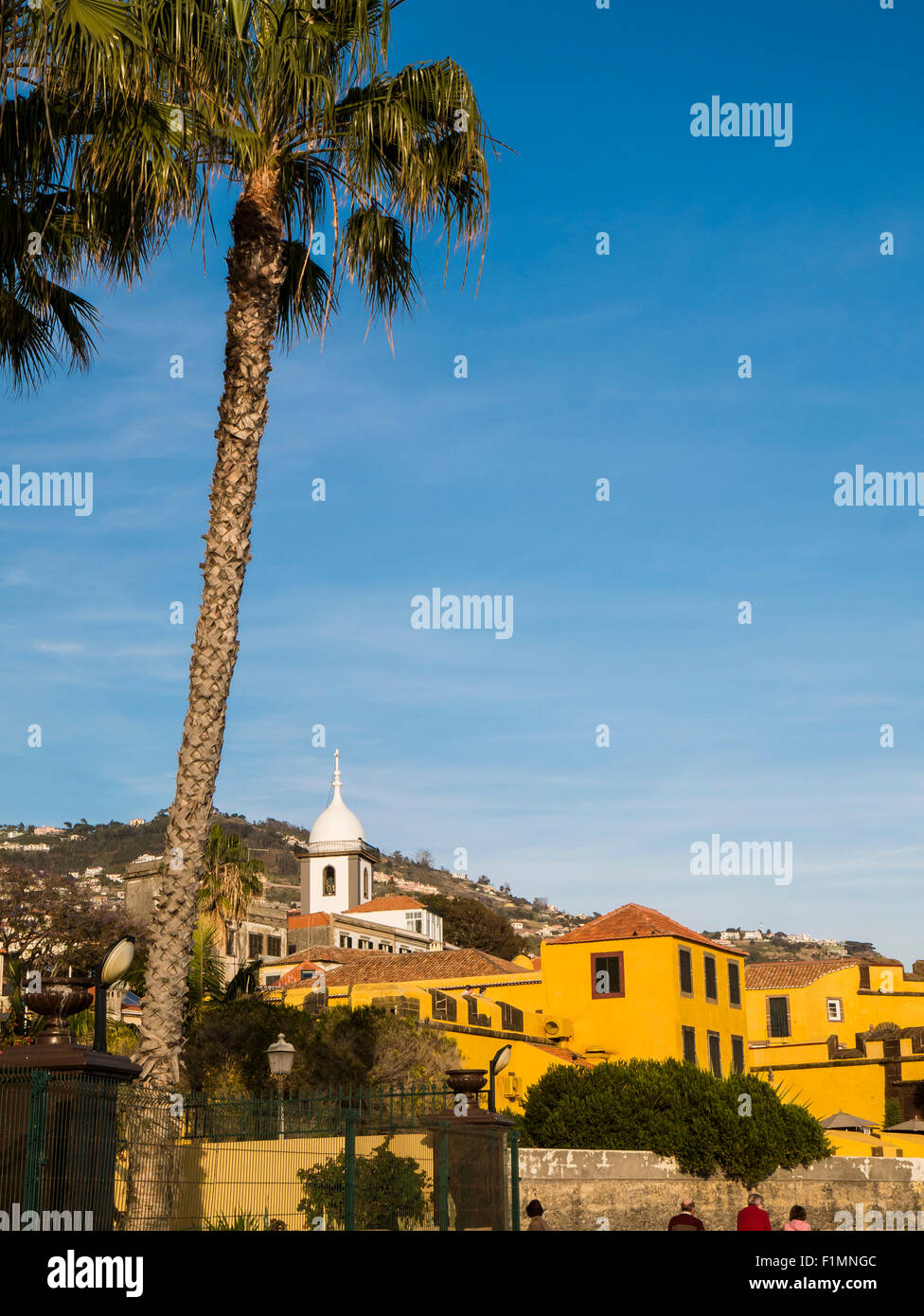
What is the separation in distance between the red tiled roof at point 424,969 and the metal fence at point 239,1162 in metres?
29.9

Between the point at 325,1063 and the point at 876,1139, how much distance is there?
1521 cm

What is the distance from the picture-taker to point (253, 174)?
49.4ft

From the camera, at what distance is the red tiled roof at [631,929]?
42219 mm

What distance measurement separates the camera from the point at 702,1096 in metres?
24.5

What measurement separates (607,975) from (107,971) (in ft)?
107

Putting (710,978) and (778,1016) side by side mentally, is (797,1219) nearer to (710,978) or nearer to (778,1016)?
(710,978)

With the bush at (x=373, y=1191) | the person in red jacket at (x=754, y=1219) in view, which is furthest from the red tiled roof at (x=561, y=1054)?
the bush at (x=373, y=1191)

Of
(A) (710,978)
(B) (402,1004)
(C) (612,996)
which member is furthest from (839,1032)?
(B) (402,1004)

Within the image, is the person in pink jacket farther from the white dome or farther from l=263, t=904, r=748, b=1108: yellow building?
the white dome

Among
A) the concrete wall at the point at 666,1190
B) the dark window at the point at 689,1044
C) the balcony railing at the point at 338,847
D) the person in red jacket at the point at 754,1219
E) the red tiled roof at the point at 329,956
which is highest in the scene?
the balcony railing at the point at 338,847

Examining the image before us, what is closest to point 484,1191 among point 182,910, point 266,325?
point 182,910

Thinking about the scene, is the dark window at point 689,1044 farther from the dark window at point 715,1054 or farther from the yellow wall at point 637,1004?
the dark window at point 715,1054

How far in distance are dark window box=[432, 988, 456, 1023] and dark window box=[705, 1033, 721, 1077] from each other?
9.49 meters
